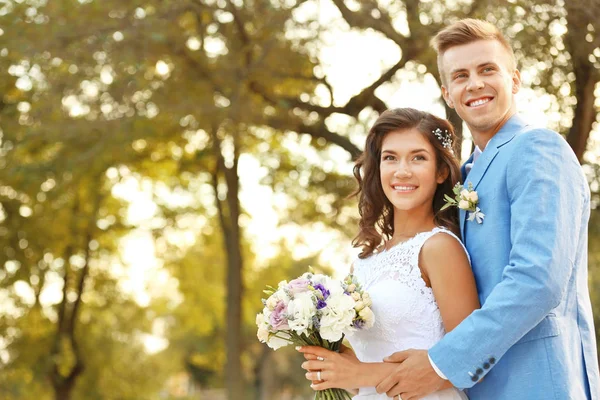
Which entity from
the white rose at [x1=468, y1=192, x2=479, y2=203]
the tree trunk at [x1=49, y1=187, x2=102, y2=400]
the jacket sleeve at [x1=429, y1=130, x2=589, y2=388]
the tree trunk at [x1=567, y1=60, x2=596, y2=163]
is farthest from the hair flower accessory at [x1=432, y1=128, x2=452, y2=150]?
the tree trunk at [x1=49, y1=187, x2=102, y2=400]

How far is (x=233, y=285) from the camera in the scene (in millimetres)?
14594

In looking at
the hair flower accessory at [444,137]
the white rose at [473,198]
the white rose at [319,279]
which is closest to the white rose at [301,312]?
the white rose at [319,279]

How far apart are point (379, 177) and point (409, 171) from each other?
1.14 feet

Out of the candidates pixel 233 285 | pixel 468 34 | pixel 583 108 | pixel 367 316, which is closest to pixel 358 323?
pixel 367 316

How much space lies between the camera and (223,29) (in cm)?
1070

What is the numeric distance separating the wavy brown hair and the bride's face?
0.15ft

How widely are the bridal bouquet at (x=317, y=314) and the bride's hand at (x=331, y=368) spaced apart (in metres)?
0.05

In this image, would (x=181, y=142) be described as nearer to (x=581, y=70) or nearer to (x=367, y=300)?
(x=581, y=70)

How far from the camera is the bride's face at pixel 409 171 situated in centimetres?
373

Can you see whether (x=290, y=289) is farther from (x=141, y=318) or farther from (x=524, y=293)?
(x=141, y=318)

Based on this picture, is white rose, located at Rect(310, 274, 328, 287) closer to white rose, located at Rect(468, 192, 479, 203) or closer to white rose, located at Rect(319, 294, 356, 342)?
white rose, located at Rect(319, 294, 356, 342)

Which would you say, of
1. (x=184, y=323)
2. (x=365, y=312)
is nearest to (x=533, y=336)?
(x=365, y=312)

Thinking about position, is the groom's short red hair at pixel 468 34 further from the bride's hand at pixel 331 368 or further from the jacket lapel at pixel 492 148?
the bride's hand at pixel 331 368

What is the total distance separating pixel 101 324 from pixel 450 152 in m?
19.4
